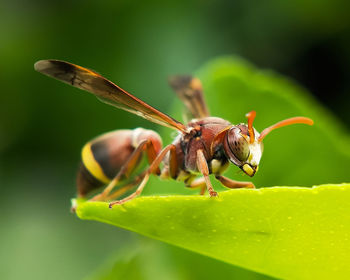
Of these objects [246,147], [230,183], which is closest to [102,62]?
[230,183]

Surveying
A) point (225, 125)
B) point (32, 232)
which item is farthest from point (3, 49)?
point (225, 125)

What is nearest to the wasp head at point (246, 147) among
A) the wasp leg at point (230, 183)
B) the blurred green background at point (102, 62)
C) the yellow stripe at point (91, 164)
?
the wasp leg at point (230, 183)

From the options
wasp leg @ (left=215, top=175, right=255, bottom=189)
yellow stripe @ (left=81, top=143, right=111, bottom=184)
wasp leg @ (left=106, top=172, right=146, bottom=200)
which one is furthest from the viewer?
wasp leg @ (left=106, top=172, right=146, bottom=200)

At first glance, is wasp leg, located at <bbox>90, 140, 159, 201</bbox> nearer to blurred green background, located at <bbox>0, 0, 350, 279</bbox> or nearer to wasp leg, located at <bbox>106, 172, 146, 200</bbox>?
wasp leg, located at <bbox>106, 172, 146, 200</bbox>

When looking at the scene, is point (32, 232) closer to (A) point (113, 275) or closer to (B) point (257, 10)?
(A) point (113, 275)

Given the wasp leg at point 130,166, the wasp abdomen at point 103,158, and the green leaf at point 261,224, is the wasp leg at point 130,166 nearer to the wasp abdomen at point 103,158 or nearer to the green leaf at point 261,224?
the wasp abdomen at point 103,158

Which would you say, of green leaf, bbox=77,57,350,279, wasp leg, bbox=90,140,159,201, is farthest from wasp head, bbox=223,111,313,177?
green leaf, bbox=77,57,350,279
